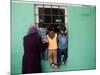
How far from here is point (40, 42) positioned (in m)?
1.47

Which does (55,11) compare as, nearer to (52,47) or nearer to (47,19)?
(47,19)

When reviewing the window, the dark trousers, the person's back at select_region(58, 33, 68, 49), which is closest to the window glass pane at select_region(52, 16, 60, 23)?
the window

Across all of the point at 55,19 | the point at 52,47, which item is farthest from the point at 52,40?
the point at 55,19

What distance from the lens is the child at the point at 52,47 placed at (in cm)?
149

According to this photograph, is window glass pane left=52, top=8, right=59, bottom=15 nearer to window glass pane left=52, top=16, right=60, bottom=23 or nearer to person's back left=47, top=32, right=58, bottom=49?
window glass pane left=52, top=16, right=60, bottom=23

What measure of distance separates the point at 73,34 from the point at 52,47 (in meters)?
0.20

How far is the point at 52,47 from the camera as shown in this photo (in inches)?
58.9

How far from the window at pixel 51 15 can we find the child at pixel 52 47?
0.17 ft

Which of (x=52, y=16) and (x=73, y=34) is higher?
(x=52, y=16)

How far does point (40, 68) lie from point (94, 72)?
17.6 inches

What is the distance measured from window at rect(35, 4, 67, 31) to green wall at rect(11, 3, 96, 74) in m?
0.04

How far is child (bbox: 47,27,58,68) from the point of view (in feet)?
4.89

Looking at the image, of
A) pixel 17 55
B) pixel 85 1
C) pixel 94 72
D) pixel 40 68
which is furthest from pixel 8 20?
pixel 94 72
